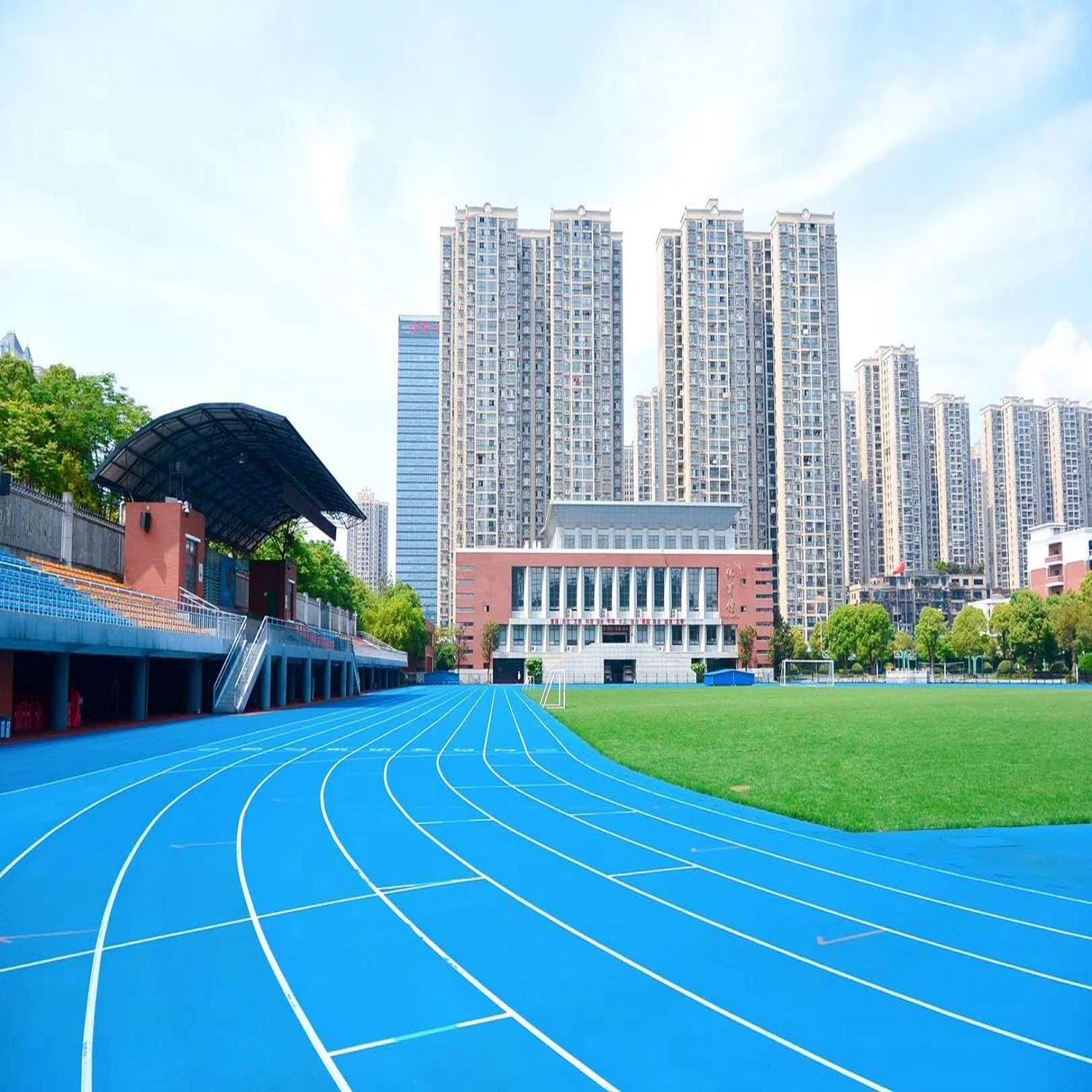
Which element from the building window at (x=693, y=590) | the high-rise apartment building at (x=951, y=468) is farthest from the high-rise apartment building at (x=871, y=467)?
the building window at (x=693, y=590)

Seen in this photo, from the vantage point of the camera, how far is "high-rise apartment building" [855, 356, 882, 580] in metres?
152

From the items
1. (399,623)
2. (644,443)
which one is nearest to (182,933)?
(399,623)

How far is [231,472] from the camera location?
39.6 metres

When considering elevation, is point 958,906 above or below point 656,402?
below

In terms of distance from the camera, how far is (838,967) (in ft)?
19.0

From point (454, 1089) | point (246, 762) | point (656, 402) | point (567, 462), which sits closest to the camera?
point (454, 1089)

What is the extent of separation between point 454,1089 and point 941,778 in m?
11.9

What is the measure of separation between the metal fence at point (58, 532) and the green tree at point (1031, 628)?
7370 cm

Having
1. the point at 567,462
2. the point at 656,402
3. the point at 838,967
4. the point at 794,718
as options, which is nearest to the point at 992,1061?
the point at 838,967

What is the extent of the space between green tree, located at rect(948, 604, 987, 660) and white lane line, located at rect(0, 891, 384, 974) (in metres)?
88.6

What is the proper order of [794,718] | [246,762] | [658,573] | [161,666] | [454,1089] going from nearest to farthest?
[454,1089], [246,762], [794,718], [161,666], [658,573]

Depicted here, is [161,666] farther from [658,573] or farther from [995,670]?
[995,670]

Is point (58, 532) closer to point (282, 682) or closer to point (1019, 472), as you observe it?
point (282, 682)

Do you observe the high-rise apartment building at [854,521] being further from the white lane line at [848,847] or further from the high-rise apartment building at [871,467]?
the white lane line at [848,847]
